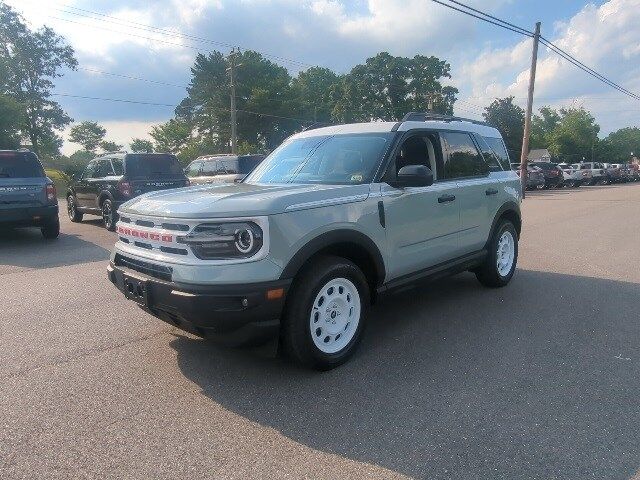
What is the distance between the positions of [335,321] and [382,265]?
0.65 m

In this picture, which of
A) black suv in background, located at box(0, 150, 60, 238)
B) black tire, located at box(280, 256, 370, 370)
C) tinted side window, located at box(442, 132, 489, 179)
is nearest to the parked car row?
tinted side window, located at box(442, 132, 489, 179)

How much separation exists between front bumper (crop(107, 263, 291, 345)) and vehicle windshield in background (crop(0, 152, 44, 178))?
301 inches

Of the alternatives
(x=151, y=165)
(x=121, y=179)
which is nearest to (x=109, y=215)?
(x=121, y=179)

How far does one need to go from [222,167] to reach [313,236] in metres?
12.2

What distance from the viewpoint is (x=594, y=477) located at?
249 centimetres

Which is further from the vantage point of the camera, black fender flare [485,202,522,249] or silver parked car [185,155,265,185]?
silver parked car [185,155,265,185]

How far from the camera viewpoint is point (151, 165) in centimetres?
1172

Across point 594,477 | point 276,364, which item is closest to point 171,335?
point 276,364

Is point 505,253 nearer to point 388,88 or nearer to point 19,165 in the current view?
point 19,165

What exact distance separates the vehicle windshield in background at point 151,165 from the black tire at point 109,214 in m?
0.91

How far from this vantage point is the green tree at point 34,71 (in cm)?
4766

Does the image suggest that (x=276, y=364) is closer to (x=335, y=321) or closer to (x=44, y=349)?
(x=335, y=321)

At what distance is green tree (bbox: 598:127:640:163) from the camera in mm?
92688

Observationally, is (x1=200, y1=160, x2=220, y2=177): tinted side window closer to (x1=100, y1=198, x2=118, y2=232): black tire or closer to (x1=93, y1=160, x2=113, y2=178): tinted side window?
(x1=93, y1=160, x2=113, y2=178): tinted side window
